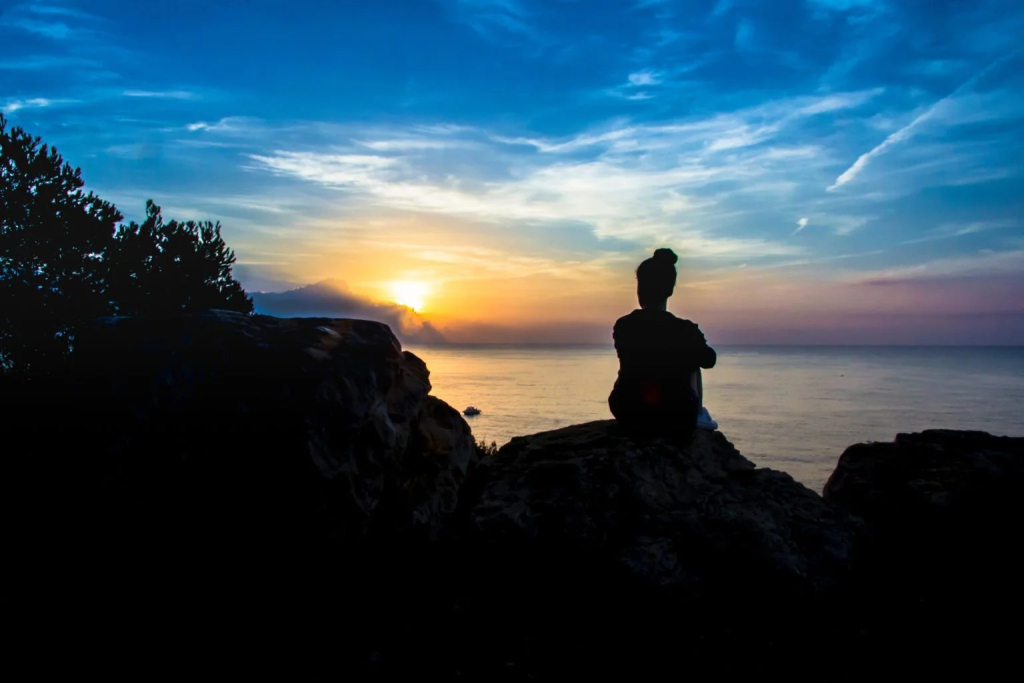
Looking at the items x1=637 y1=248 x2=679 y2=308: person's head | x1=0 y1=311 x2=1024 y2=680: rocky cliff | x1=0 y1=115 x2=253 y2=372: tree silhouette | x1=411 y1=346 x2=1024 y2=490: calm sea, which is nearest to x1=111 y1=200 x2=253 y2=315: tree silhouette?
x1=0 y1=115 x2=253 y2=372: tree silhouette

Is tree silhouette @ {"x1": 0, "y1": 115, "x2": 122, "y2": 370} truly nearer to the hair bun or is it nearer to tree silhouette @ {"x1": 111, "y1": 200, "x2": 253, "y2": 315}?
tree silhouette @ {"x1": 111, "y1": 200, "x2": 253, "y2": 315}

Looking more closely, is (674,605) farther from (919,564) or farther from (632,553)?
(919,564)

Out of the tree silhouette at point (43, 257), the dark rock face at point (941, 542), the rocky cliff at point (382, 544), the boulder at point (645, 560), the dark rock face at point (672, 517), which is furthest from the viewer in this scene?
the tree silhouette at point (43, 257)

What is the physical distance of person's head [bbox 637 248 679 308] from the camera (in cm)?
843

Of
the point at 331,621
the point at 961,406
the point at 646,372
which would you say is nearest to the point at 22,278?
the point at 331,621

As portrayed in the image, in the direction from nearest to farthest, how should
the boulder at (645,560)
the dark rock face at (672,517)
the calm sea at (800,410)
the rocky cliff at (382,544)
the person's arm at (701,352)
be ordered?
the rocky cliff at (382,544), the boulder at (645,560), the dark rock face at (672,517), the person's arm at (701,352), the calm sea at (800,410)

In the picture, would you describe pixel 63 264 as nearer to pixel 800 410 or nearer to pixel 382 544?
pixel 382 544

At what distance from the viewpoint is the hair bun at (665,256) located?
8.40m

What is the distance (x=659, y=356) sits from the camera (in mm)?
8352

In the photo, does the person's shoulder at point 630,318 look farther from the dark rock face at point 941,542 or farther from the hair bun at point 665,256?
the dark rock face at point 941,542

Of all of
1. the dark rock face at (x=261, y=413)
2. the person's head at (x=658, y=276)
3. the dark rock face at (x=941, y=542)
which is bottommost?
the dark rock face at (x=941, y=542)

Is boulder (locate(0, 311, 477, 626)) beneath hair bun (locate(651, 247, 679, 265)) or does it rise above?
beneath

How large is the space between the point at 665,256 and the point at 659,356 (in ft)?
4.63

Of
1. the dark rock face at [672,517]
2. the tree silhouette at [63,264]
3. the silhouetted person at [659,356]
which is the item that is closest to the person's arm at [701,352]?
the silhouetted person at [659,356]
